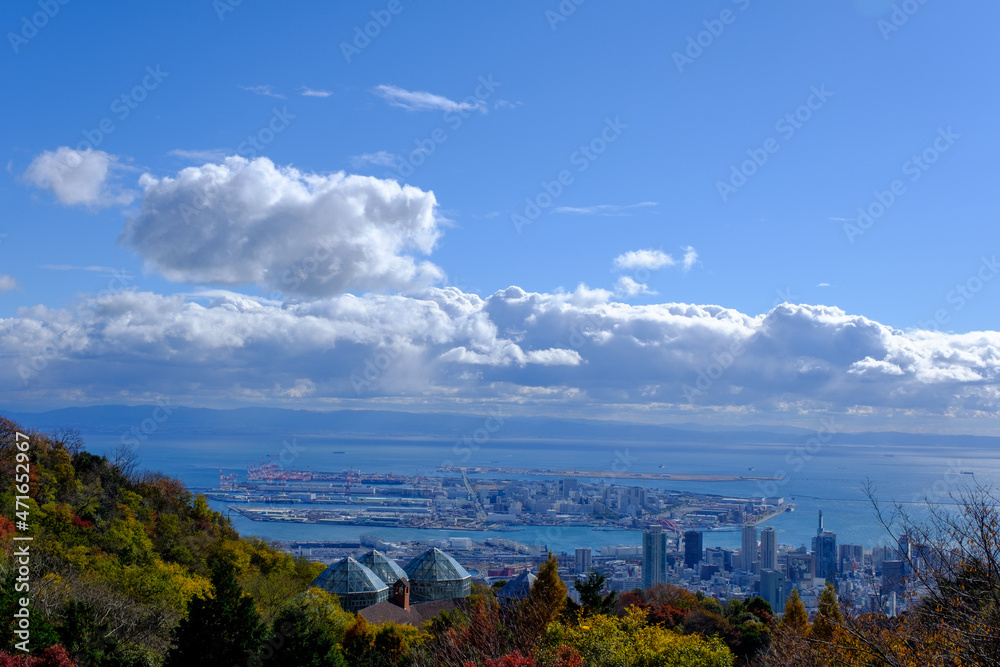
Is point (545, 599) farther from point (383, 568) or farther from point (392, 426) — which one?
point (392, 426)

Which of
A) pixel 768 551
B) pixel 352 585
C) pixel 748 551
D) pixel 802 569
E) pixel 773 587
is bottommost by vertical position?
pixel 748 551

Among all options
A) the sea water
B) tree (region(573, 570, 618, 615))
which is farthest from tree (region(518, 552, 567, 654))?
the sea water

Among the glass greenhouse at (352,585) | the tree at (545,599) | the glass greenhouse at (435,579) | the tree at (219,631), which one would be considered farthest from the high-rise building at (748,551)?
the tree at (219,631)

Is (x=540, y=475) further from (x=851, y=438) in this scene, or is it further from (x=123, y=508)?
(x=123, y=508)

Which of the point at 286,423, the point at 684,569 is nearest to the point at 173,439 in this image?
the point at 286,423

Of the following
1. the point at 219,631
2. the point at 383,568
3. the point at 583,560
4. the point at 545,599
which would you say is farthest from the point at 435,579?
the point at 583,560

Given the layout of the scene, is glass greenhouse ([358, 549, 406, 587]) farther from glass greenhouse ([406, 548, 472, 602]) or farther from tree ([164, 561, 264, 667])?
tree ([164, 561, 264, 667])
